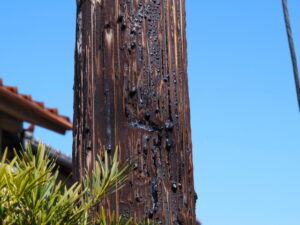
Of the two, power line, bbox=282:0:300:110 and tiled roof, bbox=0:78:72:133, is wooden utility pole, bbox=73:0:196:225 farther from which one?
tiled roof, bbox=0:78:72:133

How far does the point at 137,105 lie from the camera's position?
2033 mm

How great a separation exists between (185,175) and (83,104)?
0.35m

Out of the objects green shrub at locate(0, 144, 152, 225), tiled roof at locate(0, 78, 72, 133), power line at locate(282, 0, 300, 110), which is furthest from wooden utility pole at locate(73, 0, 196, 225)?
tiled roof at locate(0, 78, 72, 133)

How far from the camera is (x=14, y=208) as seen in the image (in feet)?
5.30

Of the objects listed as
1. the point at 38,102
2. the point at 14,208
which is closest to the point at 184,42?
the point at 14,208

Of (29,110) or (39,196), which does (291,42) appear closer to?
(39,196)

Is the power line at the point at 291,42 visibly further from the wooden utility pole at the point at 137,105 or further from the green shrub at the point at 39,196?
the green shrub at the point at 39,196

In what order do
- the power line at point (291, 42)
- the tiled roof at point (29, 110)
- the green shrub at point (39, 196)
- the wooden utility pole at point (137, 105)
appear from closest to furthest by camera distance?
1. the green shrub at point (39, 196)
2. the wooden utility pole at point (137, 105)
3. the power line at point (291, 42)
4. the tiled roof at point (29, 110)

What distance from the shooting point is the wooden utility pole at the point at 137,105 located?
1.97 m

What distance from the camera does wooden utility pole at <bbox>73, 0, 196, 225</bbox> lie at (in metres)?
1.97

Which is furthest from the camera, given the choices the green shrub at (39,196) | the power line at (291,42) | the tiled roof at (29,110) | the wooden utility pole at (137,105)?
Answer: the tiled roof at (29,110)

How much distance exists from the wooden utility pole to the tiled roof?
18.0ft

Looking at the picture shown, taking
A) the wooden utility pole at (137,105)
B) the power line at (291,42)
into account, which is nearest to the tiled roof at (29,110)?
the power line at (291,42)

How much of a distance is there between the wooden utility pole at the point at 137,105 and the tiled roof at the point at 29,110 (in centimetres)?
550
